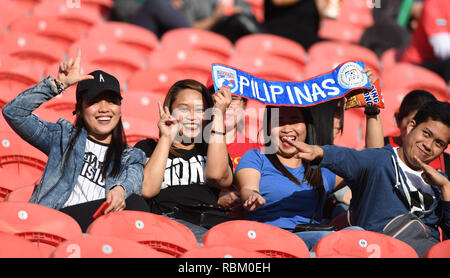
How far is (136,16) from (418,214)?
3696 mm

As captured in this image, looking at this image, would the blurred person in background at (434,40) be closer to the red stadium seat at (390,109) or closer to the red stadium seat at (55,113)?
the red stadium seat at (390,109)

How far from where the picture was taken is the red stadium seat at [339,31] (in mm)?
6582

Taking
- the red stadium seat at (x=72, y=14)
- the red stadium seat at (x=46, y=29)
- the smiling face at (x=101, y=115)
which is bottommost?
the smiling face at (x=101, y=115)

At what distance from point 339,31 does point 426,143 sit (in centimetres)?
419

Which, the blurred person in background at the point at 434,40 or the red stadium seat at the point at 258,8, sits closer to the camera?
the blurred person in background at the point at 434,40

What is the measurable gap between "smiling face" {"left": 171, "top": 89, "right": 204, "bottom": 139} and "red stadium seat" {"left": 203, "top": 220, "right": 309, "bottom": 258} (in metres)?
0.66

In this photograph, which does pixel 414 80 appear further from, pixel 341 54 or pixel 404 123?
pixel 404 123

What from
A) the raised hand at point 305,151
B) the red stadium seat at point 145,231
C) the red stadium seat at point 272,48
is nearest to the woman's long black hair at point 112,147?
the red stadium seat at point 145,231

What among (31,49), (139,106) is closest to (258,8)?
(31,49)

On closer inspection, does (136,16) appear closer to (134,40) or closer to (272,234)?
(134,40)

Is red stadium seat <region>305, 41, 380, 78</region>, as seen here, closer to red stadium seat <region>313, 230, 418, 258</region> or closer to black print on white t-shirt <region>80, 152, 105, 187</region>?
black print on white t-shirt <region>80, 152, 105, 187</region>

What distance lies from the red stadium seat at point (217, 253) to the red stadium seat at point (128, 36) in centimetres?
328

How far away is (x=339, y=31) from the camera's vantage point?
266 inches
